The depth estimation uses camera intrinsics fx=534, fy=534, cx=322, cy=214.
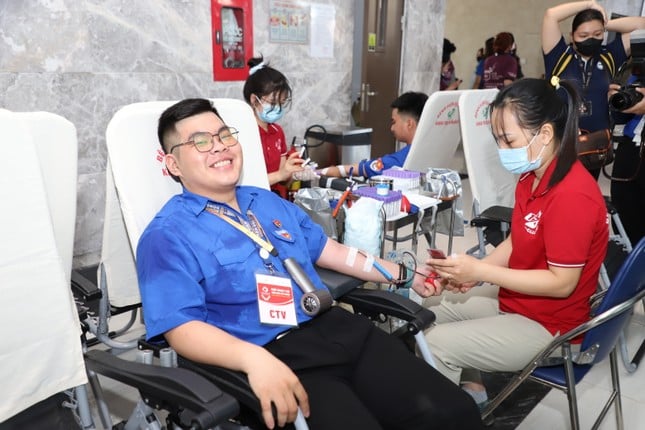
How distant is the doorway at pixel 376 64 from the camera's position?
4.84 metres

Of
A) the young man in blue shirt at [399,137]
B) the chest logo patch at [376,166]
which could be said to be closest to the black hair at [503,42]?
the young man in blue shirt at [399,137]

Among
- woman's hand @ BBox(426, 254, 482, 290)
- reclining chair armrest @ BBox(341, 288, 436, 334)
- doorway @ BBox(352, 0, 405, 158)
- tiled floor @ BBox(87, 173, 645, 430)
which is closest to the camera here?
reclining chair armrest @ BBox(341, 288, 436, 334)

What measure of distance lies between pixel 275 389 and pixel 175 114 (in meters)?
0.85

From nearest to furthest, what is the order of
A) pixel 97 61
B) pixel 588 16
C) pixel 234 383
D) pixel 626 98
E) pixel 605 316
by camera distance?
pixel 234 383, pixel 605 316, pixel 626 98, pixel 588 16, pixel 97 61

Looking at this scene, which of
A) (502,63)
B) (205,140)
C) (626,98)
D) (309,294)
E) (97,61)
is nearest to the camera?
(309,294)

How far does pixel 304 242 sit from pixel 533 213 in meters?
0.70

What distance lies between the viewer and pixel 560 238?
1.46 metres

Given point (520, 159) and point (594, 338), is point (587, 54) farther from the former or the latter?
point (594, 338)

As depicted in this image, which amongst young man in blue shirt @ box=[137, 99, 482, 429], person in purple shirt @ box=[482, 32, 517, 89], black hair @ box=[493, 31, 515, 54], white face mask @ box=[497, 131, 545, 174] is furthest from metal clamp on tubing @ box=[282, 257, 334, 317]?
black hair @ box=[493, 31, 515, 54]

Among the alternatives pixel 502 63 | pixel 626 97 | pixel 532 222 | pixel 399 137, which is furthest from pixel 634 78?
pixel 502 63

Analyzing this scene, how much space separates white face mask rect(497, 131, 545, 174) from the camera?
1.61 meters

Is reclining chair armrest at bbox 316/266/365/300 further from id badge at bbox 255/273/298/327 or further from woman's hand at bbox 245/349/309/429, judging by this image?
woman's hand at bbox 245/349/309/429

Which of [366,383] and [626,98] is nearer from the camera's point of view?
[366,383]

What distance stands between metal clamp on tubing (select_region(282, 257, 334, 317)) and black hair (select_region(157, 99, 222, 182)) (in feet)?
1.54
